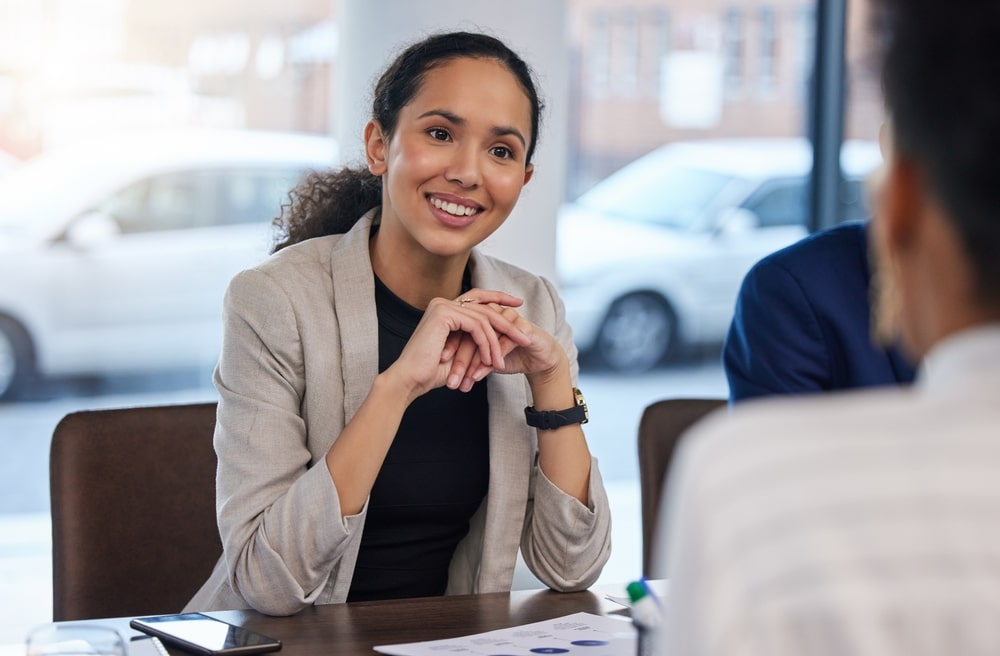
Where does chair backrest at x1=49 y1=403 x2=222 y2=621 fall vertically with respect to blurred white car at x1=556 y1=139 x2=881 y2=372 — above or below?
below

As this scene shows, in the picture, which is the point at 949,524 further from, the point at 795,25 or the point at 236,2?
the point at 795,25

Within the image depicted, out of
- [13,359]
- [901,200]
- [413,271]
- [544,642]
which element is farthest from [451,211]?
[13,359]

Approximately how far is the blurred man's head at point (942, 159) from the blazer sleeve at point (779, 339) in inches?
43.2

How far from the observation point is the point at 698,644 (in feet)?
2.07

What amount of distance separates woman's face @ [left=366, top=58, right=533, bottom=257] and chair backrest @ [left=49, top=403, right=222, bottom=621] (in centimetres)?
44

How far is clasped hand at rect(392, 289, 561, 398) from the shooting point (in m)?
1.78

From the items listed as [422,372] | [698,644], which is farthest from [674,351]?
[698,644]

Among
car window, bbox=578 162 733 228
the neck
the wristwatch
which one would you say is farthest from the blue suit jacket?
car window, bbox=578 162 733 228

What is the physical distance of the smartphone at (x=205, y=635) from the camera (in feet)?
4.51

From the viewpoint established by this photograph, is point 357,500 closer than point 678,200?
Yes

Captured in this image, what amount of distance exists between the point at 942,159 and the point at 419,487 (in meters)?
1.36

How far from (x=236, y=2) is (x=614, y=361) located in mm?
1968

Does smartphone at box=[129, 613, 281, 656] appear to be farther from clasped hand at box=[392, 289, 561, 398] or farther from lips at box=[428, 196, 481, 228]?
lips at box=[428, 196, 481, 228]

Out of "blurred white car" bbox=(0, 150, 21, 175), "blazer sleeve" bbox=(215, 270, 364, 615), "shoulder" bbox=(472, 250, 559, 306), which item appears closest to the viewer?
"blazer sleeve" bbox=(215, 270, 364, 615)
